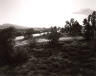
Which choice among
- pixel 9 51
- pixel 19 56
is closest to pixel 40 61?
pixel 19 56


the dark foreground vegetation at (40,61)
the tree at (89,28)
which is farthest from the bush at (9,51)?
the tree at (89,28)

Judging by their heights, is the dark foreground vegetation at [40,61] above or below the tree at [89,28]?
below

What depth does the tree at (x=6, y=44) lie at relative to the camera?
12945mm

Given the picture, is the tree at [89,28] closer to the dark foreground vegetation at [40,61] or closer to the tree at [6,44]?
the dark foreground vegetation at [40,61]

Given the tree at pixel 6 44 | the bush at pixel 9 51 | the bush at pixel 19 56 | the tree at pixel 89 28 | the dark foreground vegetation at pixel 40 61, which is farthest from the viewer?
the tree at pixel 89 28

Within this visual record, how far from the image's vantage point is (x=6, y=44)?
13.5 m

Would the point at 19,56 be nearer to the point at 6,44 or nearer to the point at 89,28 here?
the point at 6,44

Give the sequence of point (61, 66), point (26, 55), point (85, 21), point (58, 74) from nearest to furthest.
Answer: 1. point (58, 74)
2. point (61, 66)
3. point (26, 55)
4. point (85, 21)

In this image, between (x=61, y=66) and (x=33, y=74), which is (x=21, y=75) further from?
(x=61, y=66)

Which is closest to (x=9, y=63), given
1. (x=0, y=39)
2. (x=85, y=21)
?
(x=0, y=39)

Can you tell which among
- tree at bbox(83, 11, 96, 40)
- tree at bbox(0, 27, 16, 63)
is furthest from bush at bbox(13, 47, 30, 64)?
tree at bbox(83, 11, 96, 40)

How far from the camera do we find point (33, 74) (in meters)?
8.75

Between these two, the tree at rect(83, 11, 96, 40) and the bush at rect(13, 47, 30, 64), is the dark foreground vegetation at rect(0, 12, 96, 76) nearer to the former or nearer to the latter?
the bush at rect(13, 47, 30, 64)

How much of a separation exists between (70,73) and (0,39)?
30.1 ft
